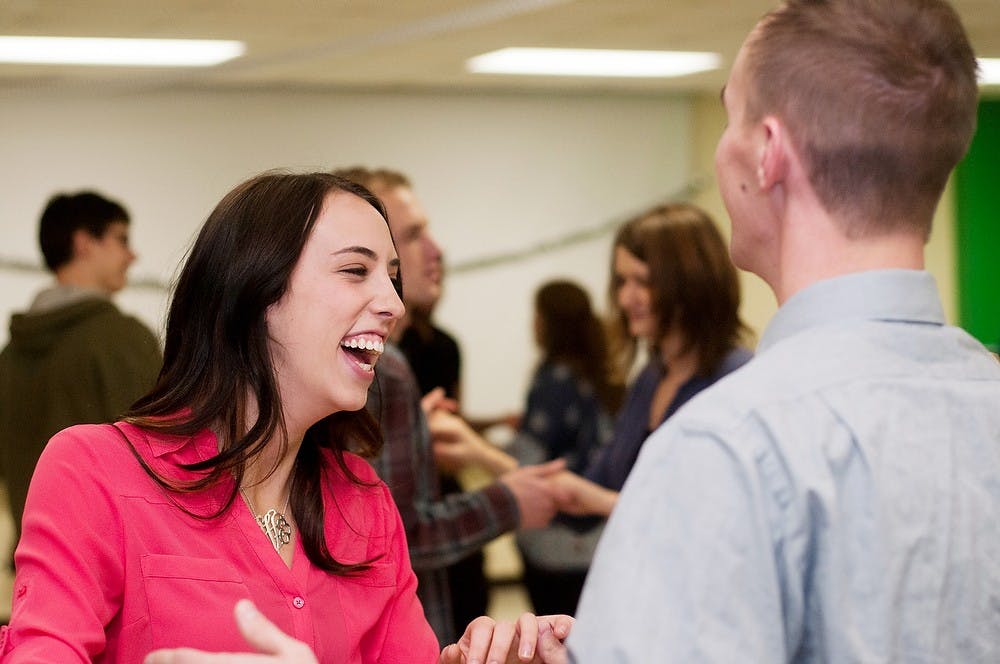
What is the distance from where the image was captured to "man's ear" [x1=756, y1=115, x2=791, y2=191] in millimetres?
1045

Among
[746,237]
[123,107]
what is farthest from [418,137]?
[746,237]

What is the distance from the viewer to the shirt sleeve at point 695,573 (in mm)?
933

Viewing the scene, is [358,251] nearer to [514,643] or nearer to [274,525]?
[274,525]

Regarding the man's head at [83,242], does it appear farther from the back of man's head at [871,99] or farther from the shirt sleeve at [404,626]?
the back of man's head at [871,99]

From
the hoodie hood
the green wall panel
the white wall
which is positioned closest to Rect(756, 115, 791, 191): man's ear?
the hoodie hood

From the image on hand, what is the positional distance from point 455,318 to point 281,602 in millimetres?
5141

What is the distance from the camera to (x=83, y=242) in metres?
3.92

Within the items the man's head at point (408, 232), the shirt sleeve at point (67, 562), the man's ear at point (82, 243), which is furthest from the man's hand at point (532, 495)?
the man's ear at point (82, 243)

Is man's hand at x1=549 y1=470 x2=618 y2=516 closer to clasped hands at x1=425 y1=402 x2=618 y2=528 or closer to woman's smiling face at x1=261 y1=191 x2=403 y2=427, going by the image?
clasped hands at x1=425 y1=402 x2=618 y2=528

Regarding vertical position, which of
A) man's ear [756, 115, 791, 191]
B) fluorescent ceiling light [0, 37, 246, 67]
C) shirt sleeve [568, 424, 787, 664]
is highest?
fluorescent ceiling light [0, 37, 246, 67]

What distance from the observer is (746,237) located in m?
1.12

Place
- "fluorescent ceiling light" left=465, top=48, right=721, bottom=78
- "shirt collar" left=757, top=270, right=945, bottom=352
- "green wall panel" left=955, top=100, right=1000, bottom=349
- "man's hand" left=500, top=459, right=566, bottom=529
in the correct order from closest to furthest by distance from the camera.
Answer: "shirt collar" left=757, top=270, right=945, bottom=352 < "man's hand" left=500, top=459, right=566, bottom=529 < "fluorescent ceiling light" left=465, top=48, right=721, bottom=78 < "green wall panel" left=955, top=100, right=1000, bottom=349

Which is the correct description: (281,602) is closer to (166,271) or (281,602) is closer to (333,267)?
(333,267)

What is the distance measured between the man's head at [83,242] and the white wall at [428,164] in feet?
6.24
